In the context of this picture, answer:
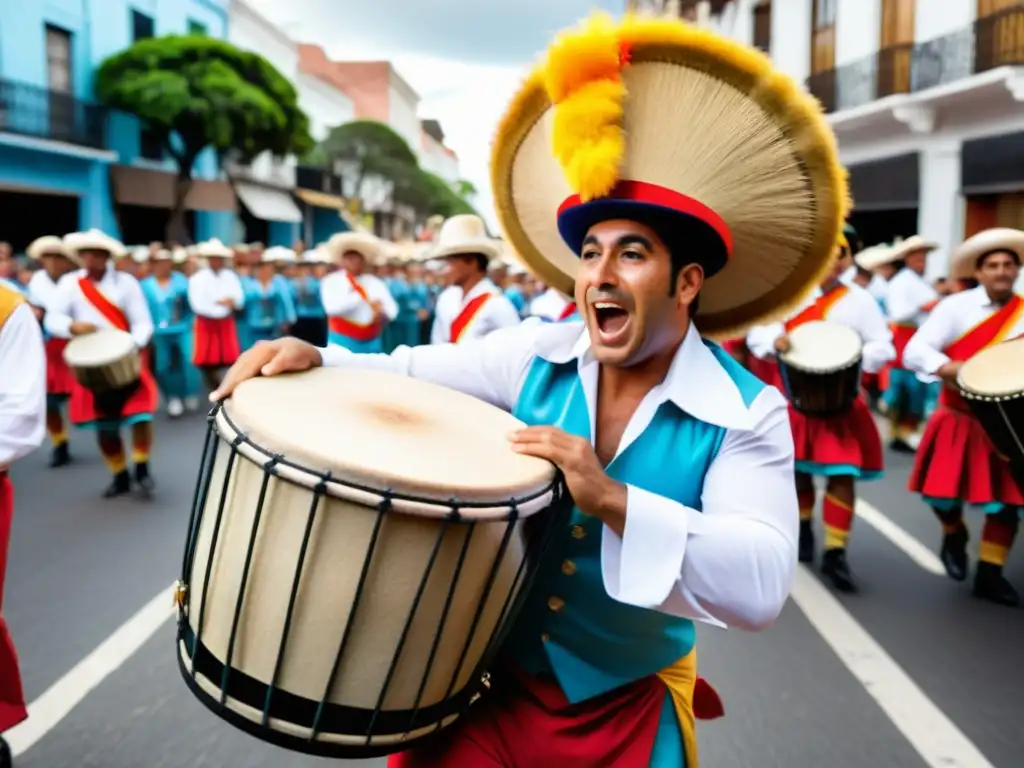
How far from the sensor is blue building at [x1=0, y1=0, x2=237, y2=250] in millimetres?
23406

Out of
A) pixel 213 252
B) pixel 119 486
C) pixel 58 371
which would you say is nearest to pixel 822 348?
pixel 119 486

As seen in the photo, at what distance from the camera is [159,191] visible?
29391mm

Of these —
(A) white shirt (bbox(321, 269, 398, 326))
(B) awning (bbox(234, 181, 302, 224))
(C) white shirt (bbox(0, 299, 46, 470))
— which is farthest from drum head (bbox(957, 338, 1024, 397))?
(B) awning (bbox(234, 181, 302, 224))

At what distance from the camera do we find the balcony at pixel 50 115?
22969mm

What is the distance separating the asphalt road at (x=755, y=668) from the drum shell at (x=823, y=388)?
0.99 metres

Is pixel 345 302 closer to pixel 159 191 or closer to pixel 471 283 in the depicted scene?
pixel 471 283

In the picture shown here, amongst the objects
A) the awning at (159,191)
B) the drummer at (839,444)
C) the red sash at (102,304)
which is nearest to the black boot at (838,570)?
the drummer at (839,444)

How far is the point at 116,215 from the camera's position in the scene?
92.3ft

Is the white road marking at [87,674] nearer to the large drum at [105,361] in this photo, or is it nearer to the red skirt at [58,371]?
the large drum at [105,361]

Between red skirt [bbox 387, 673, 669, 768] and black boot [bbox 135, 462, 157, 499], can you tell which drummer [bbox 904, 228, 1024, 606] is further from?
black boot [bbox 135, 462, 157, 499]

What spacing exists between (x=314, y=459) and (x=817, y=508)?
6.39 meters

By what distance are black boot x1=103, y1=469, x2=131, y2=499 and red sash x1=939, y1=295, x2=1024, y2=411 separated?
5652 millimetres

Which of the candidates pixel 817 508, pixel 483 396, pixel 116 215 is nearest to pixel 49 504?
pixel 817 508

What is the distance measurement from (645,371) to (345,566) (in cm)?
82
